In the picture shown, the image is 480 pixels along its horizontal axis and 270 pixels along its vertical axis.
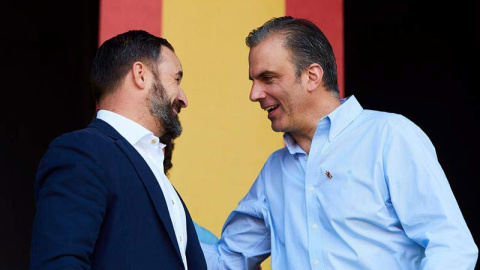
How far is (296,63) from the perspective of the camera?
2184mm

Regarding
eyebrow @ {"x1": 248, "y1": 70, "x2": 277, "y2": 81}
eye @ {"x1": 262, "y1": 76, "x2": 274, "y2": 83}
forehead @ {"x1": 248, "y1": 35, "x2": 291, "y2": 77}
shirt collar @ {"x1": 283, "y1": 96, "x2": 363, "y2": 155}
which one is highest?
forehead @ {"x1": 248, "y1": 35, "x2": 291, "y2": 77}

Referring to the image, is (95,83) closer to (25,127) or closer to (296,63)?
(296,63)

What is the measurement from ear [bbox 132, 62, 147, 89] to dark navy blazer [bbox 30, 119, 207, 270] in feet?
0.61

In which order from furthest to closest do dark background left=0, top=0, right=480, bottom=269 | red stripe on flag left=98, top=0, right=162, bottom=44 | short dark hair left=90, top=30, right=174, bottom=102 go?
dark background left=0, top=0, right=480, bottom=269
red stripe on flag left=98, top=0, right=162, bottom=44
short dark hair left=90, top=30, right=174, bottom=102

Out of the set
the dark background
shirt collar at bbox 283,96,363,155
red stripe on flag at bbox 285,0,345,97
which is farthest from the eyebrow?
the dark background

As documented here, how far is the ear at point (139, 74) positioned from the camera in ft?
6.36

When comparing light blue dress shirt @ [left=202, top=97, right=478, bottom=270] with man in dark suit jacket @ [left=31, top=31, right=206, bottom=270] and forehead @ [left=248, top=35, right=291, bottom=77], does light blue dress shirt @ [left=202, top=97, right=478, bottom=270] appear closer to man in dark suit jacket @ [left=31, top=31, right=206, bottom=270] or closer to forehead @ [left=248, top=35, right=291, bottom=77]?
forehead @ [left=248, top=35, right=291, bottom=77]

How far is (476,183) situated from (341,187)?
3.98 m

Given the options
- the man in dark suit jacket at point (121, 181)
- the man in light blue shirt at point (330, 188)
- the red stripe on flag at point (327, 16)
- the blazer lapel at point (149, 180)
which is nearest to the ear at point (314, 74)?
the man in light blue shirt at point (330, 188)

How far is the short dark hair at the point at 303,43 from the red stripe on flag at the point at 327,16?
851mm

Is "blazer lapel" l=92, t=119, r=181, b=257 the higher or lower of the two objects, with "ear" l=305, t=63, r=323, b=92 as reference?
lower

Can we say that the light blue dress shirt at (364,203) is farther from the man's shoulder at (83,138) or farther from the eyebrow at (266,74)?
the man's shoulder at (83,138)

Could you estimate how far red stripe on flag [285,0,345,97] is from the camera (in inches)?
122

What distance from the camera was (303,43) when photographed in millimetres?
2209
